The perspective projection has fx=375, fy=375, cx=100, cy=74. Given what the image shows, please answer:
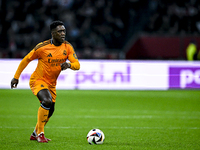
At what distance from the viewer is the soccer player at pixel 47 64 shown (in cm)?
597

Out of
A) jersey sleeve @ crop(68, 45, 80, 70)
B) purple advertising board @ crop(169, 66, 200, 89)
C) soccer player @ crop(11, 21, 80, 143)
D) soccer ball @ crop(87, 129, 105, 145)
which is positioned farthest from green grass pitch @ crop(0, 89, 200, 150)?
jersey sleeve @ crop(68, 45, 80, 70)

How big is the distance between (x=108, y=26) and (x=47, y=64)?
14989 mm

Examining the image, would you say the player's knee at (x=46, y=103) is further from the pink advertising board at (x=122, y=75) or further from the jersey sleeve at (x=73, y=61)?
the pink advertising board at (x=122, y=75)

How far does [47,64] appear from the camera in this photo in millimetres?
6145

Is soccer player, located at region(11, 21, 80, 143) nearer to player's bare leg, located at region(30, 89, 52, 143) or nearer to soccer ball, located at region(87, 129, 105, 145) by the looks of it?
player's bare leg, located at region(30, 89, 52, 143)

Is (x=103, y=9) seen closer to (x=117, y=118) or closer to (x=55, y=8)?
(x=55, y=8)

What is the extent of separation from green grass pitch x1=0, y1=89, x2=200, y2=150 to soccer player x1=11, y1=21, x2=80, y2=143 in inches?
17.5

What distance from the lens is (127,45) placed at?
20.2m

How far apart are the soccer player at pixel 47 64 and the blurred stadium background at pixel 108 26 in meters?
12.9

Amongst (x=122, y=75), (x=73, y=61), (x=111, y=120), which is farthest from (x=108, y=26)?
(x=73, y=61)

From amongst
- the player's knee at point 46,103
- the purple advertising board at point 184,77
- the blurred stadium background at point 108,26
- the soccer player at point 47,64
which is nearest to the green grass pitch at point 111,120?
the soccer player at point 47,64

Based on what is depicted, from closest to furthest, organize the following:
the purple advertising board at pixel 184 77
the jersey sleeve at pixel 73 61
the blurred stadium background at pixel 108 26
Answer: the jersey sleeve at pixel 73 61
the purple advertising board at pixel 184 77
the blurred stadium background at pixel 108 26

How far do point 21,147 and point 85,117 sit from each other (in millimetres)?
3662

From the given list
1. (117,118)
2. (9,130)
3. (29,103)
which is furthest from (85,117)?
(29,103)
